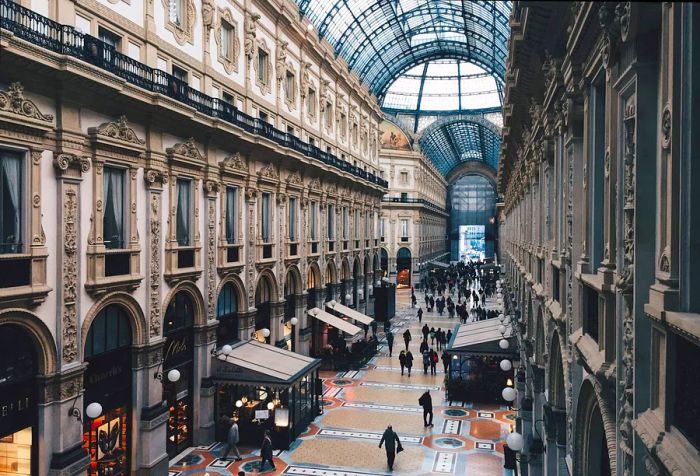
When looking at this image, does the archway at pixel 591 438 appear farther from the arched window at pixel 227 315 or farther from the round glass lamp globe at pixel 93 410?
the arched window at pixel 227 315

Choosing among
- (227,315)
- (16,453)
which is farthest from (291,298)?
(16,453)

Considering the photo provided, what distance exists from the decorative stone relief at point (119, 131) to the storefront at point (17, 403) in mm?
4949

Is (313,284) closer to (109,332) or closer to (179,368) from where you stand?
(179,368)

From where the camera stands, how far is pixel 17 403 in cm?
1223

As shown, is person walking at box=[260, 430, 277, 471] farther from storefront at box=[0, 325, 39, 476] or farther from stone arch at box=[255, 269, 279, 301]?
stone arch at box=[255, 269, 279, 301]

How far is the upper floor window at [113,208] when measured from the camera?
14930 mm

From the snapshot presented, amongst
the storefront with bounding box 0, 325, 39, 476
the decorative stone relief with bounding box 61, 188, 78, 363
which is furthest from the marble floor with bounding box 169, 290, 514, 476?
the decorative stone relief with bounding box 61, 188, 78, 363

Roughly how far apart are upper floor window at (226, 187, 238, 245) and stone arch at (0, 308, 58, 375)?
8959mm

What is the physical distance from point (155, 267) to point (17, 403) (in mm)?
5380

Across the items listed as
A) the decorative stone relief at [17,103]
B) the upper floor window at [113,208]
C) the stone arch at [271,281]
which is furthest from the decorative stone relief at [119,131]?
the stone arch at [271,281]

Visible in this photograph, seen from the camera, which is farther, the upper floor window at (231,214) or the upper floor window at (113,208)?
the upper floor window at (231,214)

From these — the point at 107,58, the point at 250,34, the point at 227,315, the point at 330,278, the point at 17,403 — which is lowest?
the point at 17,403

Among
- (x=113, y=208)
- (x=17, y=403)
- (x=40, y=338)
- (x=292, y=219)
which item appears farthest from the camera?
(x=292, y=219)

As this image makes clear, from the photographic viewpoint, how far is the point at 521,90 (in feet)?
42.8
